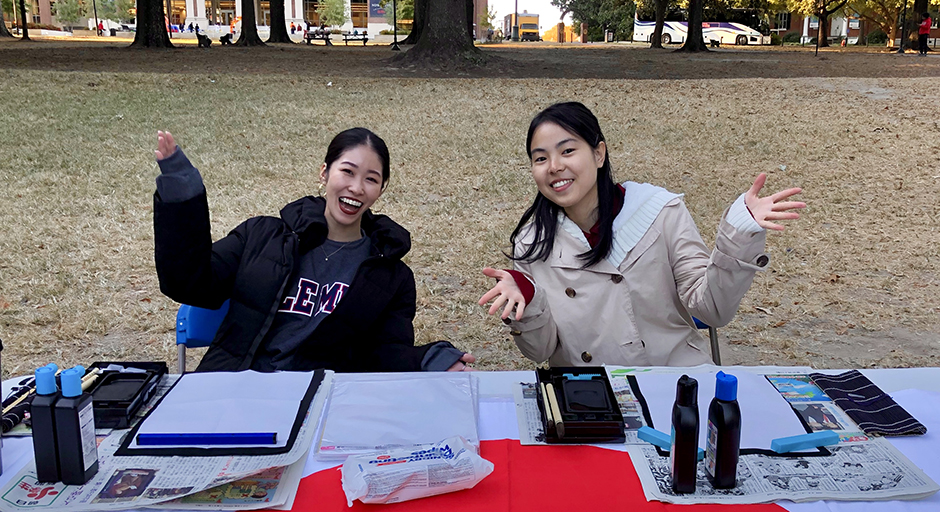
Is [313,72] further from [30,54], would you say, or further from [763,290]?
[763,290]

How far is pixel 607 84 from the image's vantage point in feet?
47.2

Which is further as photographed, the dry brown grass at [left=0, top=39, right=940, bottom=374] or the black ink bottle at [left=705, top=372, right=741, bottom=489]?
the dry brown grass at [left=0, top=39, right=940, bottom=374]

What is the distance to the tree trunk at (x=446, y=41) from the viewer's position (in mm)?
16234

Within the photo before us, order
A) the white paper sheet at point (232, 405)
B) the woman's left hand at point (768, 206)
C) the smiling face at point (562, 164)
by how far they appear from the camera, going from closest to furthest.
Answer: the white paper sheet at point (232, 405) < the woman's left hand at point (768, 206) < the smiling face at point (562, 164)

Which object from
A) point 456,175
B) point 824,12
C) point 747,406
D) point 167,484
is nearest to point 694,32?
point 824,12

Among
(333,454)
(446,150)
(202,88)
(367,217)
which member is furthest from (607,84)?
(333,454)

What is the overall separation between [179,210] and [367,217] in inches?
31.7

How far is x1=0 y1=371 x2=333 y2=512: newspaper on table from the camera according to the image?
1502mm

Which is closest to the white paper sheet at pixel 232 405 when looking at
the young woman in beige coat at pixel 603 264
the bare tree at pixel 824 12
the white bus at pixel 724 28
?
the young woman in beige coat at pixel 603 264

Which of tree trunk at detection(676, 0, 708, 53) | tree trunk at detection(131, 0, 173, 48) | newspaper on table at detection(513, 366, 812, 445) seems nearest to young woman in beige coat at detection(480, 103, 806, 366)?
newspaper on table at detection(513, 366, 812, 445)

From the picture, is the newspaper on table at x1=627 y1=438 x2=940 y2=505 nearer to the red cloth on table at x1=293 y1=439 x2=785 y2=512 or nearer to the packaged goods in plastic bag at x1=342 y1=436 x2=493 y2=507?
the red cloth on table at x1=293 y1=439 x2=785 y2=512

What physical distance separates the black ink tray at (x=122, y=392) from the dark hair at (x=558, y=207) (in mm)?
1297

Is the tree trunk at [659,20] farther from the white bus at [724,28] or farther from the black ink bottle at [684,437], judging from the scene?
the black ink bottle at [684,437]

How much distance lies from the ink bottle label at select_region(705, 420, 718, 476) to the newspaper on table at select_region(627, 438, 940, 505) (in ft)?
0.12
